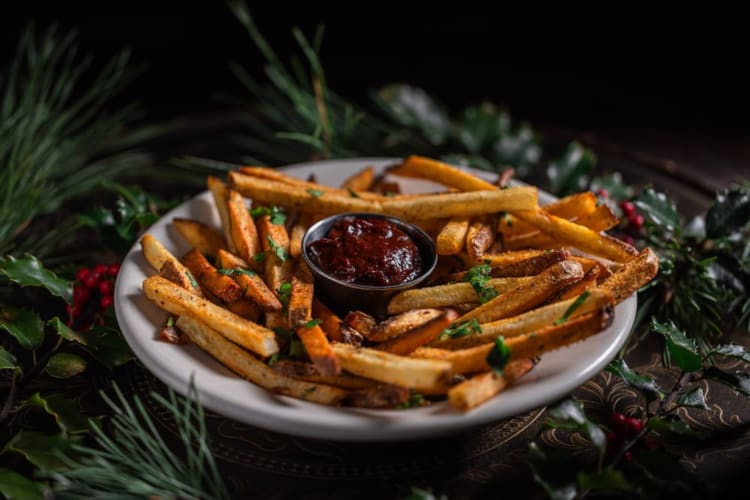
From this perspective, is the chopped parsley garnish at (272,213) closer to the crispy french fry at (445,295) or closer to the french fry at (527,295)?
the crispy french fry at (445,295)

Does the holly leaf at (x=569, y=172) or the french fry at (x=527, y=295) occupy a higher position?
the french fry at (x=527, y=295)

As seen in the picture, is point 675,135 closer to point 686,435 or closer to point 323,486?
point 686,435

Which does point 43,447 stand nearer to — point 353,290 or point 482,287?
point 353,290

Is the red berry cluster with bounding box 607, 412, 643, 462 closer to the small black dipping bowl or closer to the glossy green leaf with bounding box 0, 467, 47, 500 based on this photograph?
the small black dipping bowl

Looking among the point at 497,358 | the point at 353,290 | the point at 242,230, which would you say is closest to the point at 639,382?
the point at 497,358

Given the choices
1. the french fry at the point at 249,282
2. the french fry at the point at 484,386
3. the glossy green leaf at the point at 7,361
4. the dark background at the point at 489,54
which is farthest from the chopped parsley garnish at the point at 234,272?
the dark background at the point at 489,54

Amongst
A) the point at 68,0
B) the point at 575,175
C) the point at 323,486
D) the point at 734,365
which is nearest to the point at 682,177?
the point at 575,175
